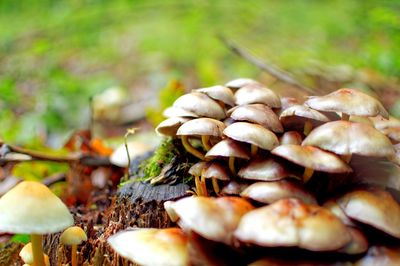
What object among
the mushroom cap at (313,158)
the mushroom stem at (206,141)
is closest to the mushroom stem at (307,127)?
the mushroom cap at (313,158)

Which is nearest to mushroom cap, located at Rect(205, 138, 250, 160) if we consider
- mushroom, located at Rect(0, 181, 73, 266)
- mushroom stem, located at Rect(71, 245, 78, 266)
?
mushroom, located at Rect(0, 181, 73, 266)

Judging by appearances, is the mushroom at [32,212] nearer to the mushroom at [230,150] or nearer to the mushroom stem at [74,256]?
the mushroom stem at [74,256]

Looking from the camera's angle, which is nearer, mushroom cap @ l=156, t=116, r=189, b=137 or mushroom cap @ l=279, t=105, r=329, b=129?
mushroom cap @ l=279, t=105, r=329, b=129

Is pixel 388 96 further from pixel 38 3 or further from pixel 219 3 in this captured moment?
pixel 38 3

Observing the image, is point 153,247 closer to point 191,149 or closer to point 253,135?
point 253,135

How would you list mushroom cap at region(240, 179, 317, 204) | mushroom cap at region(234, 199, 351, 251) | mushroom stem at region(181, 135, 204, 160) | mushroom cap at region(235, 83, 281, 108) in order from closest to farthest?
1. mushroom cap at region(234, 199, 351, 251)
2. mushroom cap at region(240, 179, 317, 204)
3. mushroom cap at region(235, 83, 281, 108)
4. mushroom stem at region(181, 135, 204, 160)

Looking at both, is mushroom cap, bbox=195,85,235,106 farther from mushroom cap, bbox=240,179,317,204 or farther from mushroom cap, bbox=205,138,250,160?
mushroom cap, bbox=240,179,317,204
